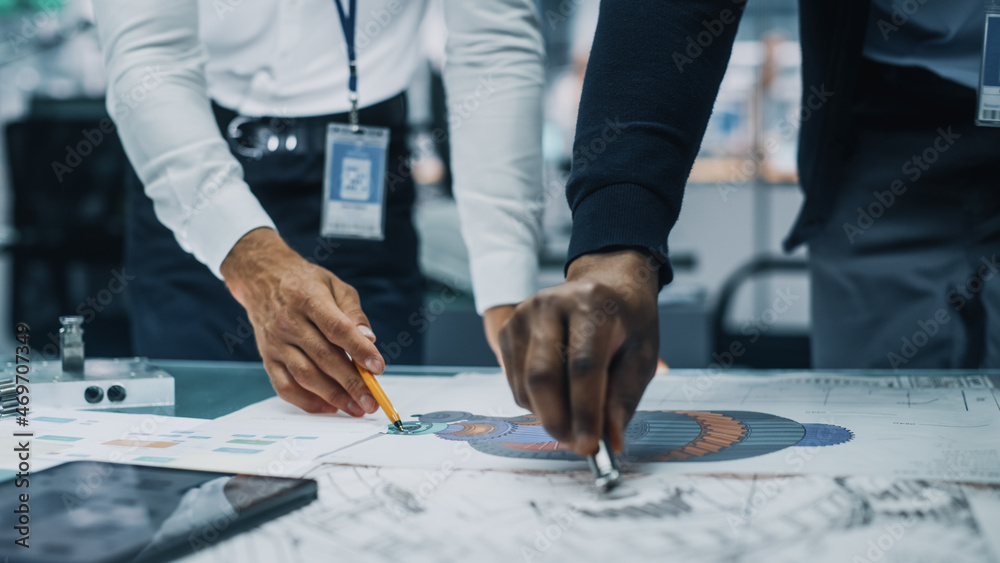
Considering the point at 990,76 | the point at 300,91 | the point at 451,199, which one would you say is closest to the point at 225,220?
the point at 300,91

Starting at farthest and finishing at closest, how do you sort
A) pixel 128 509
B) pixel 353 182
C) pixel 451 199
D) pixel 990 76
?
pixel 451 199, pixel 353 182, pixel 990 76, pixel 128 509

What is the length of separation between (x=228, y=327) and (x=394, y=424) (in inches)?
22.3

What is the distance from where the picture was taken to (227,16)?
1.11 m

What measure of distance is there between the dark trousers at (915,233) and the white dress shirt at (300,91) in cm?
46

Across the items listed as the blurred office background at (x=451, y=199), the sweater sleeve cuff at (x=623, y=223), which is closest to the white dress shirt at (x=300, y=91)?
the sweater sleeve cuff at (x=623, y=223)

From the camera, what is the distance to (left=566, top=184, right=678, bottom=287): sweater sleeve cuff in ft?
1.96

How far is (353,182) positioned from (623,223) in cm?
62

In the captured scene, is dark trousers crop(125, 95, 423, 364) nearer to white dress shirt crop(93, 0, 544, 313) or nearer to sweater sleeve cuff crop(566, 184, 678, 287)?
white dress shirt crop(93, 0, 544, 313)

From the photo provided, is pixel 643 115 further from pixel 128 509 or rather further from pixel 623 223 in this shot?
pixel 128 509

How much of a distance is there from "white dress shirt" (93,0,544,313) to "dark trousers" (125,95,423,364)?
0.06m

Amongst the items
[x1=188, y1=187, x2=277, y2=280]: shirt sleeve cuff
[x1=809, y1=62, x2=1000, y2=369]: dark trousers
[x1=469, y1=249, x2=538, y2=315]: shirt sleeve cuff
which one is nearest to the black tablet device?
[x1=188, y1=187, x2=277, y2=280]: shirt sleeve cuff

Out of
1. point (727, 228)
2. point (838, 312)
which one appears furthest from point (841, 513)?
point (727, 228)

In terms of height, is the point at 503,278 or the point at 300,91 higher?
the point at 300,91

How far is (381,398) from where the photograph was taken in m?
0.72
